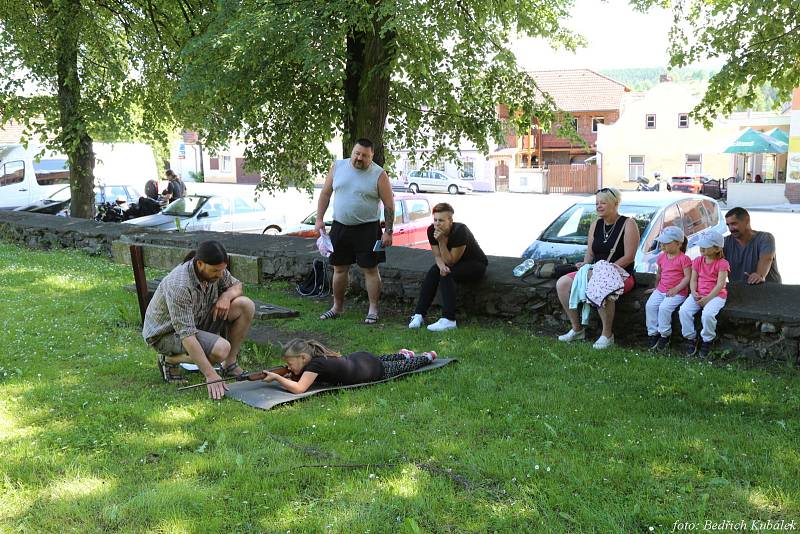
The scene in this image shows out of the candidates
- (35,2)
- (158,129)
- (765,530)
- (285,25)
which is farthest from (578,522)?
(35,2)

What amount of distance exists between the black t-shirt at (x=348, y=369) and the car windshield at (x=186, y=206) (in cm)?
1099

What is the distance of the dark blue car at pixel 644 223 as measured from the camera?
932 centimetres

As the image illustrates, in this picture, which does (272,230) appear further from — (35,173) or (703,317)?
A: (703,317)

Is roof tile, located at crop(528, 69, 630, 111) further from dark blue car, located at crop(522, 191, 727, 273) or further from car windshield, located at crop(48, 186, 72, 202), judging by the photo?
dark blue car, located at crop(522, 191, 727, 273)

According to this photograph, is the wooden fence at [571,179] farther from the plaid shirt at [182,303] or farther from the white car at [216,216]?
the plaid shirt at [182,303]

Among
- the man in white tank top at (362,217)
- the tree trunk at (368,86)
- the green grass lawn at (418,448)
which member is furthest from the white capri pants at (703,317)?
the tree trunk at (368,86)

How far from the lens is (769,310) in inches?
243

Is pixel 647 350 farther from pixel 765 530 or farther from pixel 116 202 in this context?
pixel 116 202

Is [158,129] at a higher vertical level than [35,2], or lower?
lower

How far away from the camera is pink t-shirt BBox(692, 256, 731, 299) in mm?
6427

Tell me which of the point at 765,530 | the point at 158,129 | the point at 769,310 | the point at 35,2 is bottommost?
the point at 765,530

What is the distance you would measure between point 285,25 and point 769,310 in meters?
6.29

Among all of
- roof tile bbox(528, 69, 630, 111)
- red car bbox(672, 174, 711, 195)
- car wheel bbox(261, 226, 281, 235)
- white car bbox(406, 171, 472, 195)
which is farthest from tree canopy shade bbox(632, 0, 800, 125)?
roof tile bbox(528, 69, 630, 111)

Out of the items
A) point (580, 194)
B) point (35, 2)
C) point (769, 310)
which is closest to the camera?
point (769, 310)
